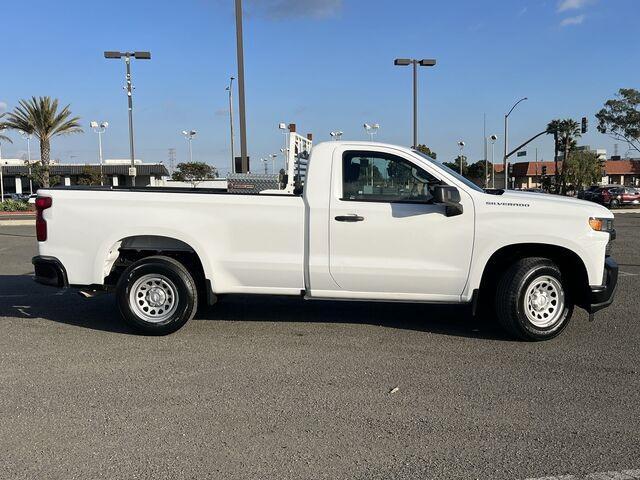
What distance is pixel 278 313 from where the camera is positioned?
6.82 metres

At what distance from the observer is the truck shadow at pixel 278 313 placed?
622 centimetres

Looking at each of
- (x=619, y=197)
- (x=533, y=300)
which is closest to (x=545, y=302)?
(x=533, y=300)

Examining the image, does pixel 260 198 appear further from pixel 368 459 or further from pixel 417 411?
pixel 368 459

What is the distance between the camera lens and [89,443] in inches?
136

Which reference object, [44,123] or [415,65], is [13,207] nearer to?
[44,123]

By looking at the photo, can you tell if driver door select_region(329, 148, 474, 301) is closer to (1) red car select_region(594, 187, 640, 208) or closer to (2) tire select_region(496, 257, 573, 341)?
(2) tire select_region(496, 257, 573, 341)

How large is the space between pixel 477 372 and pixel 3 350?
4.47 metres

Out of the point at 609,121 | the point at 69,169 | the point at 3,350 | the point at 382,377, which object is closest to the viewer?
the point at 382,377

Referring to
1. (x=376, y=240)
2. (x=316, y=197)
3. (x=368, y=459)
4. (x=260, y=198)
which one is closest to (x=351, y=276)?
(x=376, y=240)

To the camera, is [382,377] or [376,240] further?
[376,240]

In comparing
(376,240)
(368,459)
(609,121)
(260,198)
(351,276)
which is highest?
(609,121)

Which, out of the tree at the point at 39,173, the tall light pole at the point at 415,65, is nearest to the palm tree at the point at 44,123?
the tree at the point at 39,173

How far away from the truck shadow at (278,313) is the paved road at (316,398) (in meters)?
0.05

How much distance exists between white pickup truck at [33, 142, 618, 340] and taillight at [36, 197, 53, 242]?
0.01 meters
